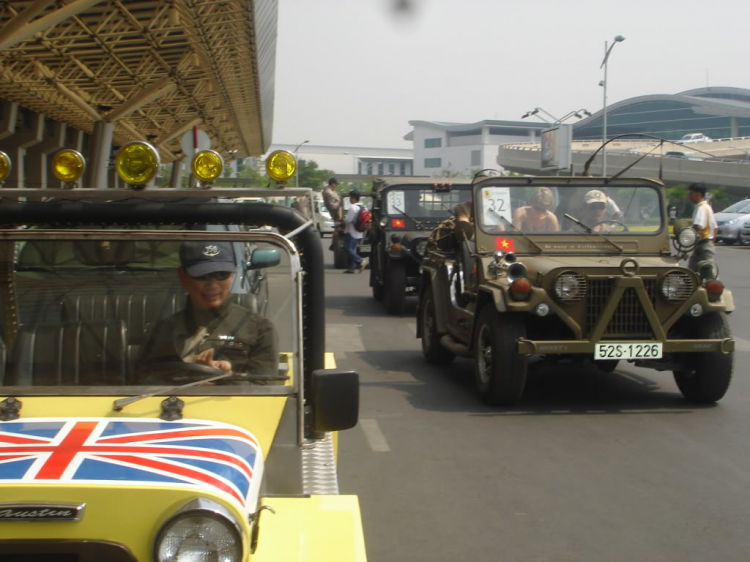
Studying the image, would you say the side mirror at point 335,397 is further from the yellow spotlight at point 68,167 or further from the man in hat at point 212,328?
the yellow spotlight at point 68,167

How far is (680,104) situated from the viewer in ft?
352

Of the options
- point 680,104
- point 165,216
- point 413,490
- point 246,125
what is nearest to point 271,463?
point 165,216

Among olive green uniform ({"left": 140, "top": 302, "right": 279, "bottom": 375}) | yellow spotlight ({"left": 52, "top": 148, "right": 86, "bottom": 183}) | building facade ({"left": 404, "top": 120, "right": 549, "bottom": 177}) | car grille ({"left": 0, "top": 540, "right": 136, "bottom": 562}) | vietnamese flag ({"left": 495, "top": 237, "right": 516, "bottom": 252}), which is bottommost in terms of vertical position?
car grille ({"left": 0, "top": 540, "right": 136, "bottom": 562})

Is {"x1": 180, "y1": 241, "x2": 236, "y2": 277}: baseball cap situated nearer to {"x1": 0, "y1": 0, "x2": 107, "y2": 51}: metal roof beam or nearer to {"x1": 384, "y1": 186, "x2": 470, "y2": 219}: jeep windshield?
{"x1": 0, "y1": 0, "x2": 107, "y2": 51}: metal roof beam

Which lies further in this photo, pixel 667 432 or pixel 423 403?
pixel 423 403

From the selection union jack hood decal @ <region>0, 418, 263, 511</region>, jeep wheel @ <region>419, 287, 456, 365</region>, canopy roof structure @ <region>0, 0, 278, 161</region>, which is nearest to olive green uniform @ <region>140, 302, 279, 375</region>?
union jack hood decal @ <region>0, 418, 263, 511</region>

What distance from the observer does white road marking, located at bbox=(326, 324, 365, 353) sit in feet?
36.7

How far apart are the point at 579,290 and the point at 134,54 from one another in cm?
970

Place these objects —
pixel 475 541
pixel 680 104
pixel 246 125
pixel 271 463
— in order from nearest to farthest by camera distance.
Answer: pixel 271 463 → pixel 475 541 → pixel 246 125 → pixel 680 104

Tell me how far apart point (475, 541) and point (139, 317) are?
7.27ft

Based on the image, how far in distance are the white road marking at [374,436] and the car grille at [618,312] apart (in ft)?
5.93

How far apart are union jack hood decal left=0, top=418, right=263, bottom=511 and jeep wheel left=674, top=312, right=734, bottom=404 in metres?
5.48

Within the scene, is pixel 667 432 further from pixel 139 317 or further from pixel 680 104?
pixel 680 104

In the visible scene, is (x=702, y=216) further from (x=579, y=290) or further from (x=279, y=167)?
(x=279, y=167)
